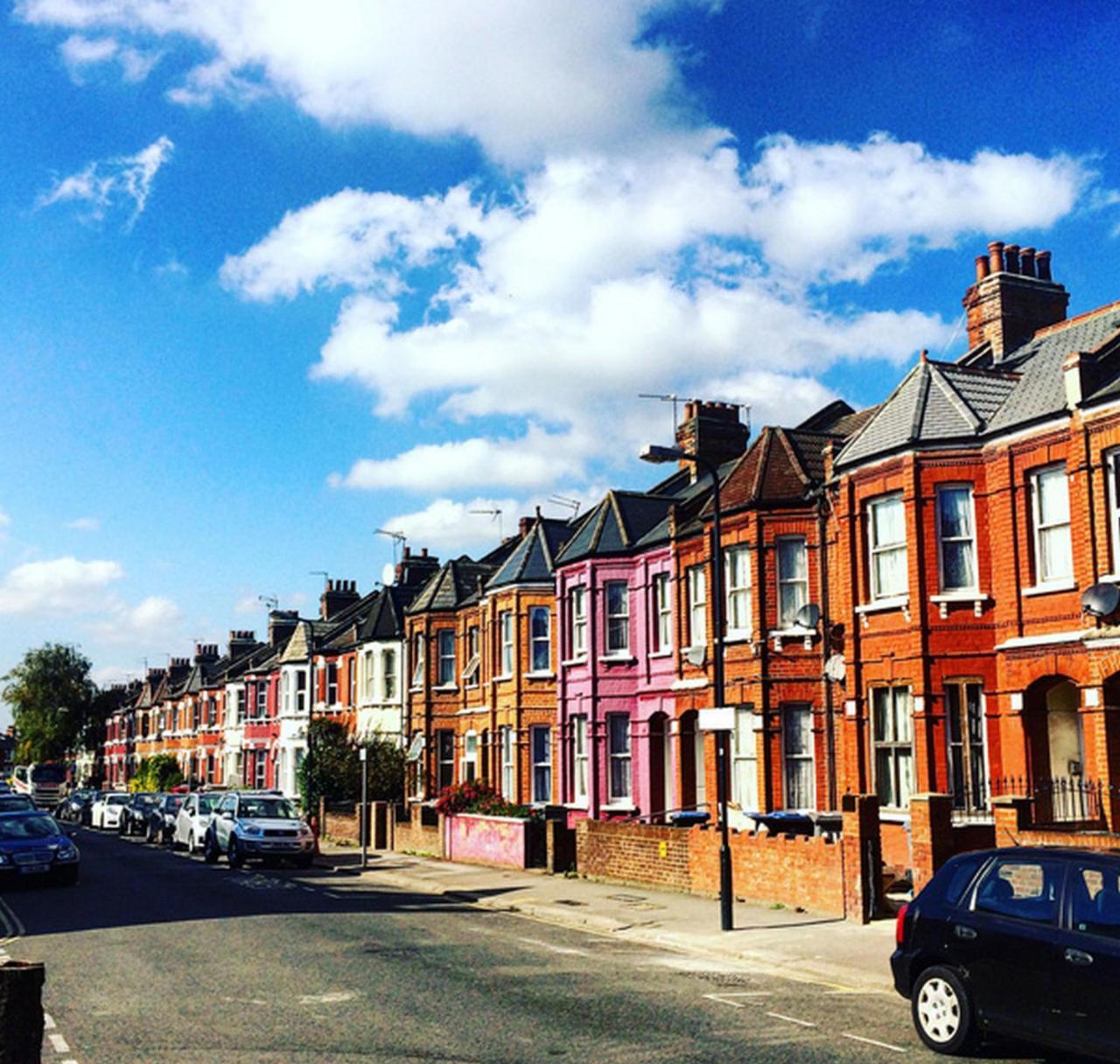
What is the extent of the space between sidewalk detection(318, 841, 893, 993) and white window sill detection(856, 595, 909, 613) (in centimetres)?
621

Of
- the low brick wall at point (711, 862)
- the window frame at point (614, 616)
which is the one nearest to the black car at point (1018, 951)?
the low brick wall at point (711, 862)

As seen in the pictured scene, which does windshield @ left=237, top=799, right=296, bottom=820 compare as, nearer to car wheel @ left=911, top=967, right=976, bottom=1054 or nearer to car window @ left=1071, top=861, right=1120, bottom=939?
car wheel @ left=911, top=967, right=976, bottom=1054

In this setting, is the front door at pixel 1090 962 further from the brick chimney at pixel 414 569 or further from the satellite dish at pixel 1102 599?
the brick chimney at pixel 414 569

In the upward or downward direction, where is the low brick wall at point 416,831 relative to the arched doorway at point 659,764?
downward

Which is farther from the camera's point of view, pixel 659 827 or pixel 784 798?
pixel 784 798

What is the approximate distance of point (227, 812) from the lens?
31.2 metres

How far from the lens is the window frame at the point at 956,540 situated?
22.1 meters

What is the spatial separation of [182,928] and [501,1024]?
8.20 metres

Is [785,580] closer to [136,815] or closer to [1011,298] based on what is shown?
[1011,298]

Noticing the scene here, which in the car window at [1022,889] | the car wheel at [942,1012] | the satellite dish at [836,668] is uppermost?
the satellite dish at [836,668]

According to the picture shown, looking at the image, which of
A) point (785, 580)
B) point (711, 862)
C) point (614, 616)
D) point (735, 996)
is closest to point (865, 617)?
point (785, 580)

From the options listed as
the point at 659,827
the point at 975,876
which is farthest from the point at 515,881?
the point at 975,876

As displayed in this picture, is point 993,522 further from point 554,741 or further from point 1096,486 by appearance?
point 554,741

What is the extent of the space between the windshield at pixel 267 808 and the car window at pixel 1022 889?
23166 mm
